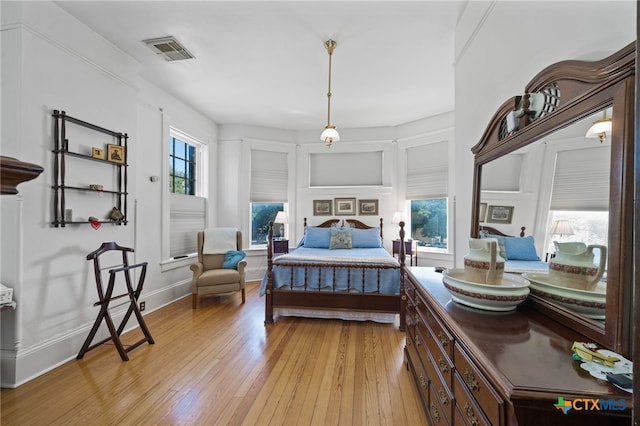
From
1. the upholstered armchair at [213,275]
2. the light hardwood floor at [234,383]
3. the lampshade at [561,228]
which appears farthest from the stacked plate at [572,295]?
the upholstered armchair at [213,275]

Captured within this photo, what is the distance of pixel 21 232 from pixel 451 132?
17.6 ft

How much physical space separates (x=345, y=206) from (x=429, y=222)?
1.60 metres

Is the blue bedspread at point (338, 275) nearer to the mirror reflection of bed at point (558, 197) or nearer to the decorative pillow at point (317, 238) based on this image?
the decorative pillow at point (317, 238)

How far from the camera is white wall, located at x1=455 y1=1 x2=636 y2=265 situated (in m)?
1.07

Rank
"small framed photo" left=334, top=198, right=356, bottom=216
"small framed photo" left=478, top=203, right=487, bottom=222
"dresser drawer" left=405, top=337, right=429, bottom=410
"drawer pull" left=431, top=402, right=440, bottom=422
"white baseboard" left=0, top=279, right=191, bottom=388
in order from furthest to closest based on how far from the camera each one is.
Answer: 1. "small framed photo" left=334, top=198, right=356, bottom=216
2. "white baseboard" left=0, top=279, right=191, bottom=388
3. "small framed photo" left=478, top=203, right=487, bottom=222
4. "dresser drawer" left=405, top=337, right=429, bottom=410
5. "drawer pull" left=431, top=402, right=440, bottom=422

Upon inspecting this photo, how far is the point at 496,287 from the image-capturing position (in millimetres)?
1208

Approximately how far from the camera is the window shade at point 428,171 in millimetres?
4786

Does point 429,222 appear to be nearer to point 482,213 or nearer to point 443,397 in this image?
point 482,213

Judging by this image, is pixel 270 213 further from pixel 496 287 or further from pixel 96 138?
pixel 496 287

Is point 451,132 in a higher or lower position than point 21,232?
higher

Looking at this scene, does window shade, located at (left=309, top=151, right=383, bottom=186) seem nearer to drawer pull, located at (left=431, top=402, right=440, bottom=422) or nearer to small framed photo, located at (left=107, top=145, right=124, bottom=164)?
small framed photo, located at (left=107, top=145, right=124, bottom=164)

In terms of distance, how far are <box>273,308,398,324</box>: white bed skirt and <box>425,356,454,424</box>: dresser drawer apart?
5.47 ft

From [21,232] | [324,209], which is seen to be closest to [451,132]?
[324,209]

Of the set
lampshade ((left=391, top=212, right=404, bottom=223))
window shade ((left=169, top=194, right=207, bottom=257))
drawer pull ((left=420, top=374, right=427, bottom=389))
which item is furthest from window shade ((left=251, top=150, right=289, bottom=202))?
drawer pull ((left=420, top=374, right=427, bottom=389))
